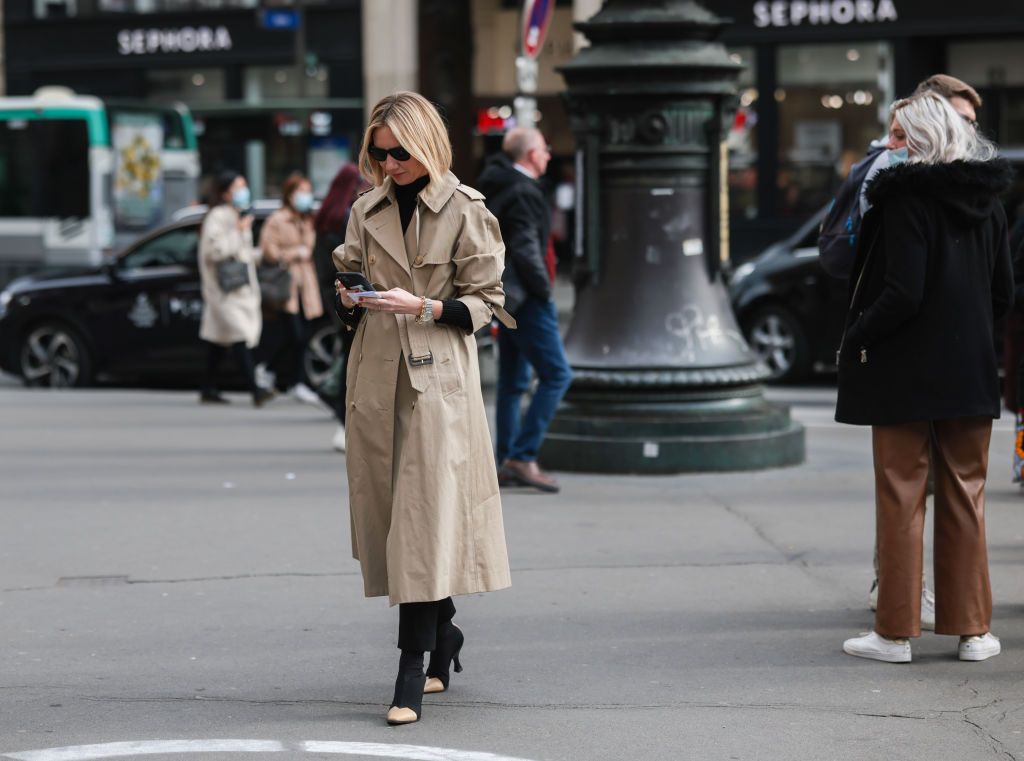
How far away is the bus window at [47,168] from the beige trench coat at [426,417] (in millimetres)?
18994

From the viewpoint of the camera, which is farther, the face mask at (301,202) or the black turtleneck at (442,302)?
the face mask at (301,202)

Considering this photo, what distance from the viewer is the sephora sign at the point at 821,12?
26484mm

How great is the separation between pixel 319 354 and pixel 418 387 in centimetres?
876

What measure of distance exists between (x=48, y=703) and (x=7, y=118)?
1956 cm

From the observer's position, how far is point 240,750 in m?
→ 4.64

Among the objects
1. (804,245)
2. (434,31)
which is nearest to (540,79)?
(804,245)

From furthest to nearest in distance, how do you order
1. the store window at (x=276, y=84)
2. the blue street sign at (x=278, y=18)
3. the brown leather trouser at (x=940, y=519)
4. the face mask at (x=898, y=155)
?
1. the store window at (x=276, y=84)
2. the blue street sign at (x=278, y=18)
3. the face mask at (x=898, y=155)
4. the brown leather trouser at (x=940, y=519)

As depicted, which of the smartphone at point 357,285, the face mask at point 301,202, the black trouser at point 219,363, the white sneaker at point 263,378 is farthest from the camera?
the white sneaker at point 263,378

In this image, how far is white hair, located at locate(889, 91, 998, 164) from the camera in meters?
5.32

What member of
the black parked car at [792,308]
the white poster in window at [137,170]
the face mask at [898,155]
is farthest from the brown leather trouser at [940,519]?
the white poster in window at [137,170]

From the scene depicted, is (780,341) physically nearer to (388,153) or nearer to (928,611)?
(928,611)

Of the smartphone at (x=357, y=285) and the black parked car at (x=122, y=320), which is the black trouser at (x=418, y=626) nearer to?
the smartphone at (x=357, y=285)

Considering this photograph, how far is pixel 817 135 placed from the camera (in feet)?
87.4

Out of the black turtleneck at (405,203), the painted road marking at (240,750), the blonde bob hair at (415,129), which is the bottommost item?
the painted road marking at (240,750)
